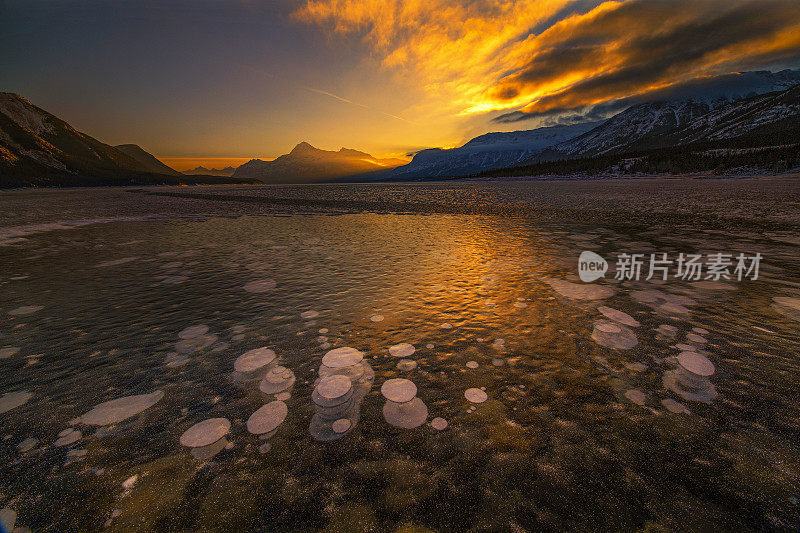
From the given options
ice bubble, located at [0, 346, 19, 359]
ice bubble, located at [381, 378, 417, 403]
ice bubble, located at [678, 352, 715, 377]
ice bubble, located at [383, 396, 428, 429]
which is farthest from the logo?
ice bubble, located at [0, 346, 19, 359]

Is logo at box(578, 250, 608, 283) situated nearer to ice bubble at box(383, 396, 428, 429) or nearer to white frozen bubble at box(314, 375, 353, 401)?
ice bubble at box(383, 396, 428, 429)

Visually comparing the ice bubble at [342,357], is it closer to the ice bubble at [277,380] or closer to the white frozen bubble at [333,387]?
the white frozen bubble at [333,387]

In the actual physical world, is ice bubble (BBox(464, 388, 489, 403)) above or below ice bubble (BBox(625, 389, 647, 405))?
below

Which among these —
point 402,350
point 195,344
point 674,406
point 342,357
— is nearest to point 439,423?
point 402,350

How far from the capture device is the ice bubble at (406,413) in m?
2.33

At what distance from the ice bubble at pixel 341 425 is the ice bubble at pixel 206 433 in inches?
31.7

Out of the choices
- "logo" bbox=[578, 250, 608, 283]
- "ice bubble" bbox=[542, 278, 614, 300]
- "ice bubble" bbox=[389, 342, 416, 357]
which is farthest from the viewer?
"logo" bbox=[578, 250, 608, 283]

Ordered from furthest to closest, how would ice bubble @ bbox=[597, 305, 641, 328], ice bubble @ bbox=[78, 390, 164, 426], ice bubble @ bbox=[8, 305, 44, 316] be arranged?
ice bubble @ bbox=[8, 305, 44, 316] → ice bubble @ bbox=[597, 305, 641, 328] → ice bubble @ bbox=[78, 390, 164, 426]

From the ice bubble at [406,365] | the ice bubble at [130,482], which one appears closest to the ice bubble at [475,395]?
the ice bubble at [406,365]

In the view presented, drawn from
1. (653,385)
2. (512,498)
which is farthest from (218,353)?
(653,385)

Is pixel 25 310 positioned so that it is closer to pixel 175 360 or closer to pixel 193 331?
pixel 193 331

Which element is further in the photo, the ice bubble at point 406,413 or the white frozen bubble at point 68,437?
the ice bubble at point 406,413

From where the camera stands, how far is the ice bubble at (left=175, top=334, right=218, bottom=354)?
354 cm

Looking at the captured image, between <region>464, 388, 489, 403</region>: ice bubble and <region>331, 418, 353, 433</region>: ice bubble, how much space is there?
3.29 feet
